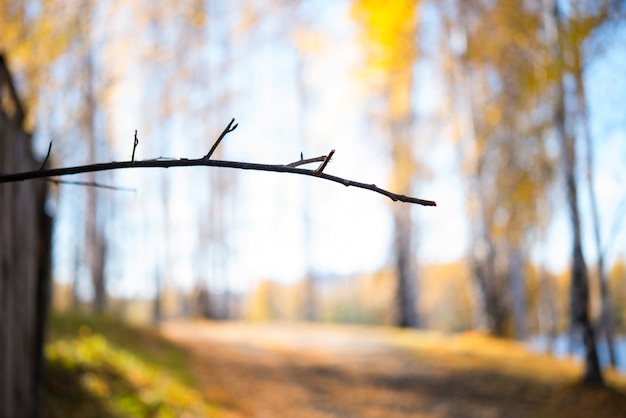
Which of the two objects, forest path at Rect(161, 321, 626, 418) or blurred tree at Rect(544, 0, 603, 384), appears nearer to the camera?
forest path at Rect(161, 321, 626, 418)

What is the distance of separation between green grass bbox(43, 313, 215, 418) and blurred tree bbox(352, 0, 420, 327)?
5.61 metres

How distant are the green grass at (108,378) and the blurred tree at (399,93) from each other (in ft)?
18.4

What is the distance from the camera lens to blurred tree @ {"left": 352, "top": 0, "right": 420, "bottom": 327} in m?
9.88

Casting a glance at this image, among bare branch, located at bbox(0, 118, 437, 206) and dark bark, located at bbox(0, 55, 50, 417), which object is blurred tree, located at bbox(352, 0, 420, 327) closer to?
dark bark, located at bbox(0, 55, 50, 417)

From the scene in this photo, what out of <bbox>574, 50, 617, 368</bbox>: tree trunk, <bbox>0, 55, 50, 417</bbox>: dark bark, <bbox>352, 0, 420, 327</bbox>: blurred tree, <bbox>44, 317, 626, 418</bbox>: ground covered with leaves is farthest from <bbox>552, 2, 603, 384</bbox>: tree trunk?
<bbox>0, 55, 50, 417</bbox>: dark bark

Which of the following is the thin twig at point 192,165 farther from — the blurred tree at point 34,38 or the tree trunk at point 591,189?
the tree trunk at point 591,189

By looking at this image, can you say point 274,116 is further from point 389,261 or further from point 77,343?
point 77,343

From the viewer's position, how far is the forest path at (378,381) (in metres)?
7.03

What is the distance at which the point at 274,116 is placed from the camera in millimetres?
18297

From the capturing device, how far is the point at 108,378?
606 centimetres

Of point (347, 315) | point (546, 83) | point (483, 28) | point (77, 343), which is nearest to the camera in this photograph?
point (77, 343)

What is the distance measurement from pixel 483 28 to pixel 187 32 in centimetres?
753

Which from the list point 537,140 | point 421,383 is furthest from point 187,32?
point 421,383

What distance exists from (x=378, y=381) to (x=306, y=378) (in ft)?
3.48
